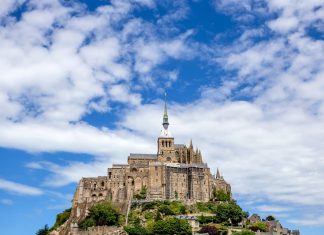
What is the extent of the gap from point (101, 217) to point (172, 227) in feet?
64.4

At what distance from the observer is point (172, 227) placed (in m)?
90.7

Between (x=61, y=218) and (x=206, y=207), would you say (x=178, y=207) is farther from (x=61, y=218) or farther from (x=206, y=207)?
(x=61, y=218)

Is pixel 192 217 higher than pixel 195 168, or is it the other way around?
pixel 195 168

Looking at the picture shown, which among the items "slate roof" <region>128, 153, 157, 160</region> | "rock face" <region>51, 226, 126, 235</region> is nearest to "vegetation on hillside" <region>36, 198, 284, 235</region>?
"rock face" <region>51, 226, 126, 235</region>

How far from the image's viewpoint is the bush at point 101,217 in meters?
104

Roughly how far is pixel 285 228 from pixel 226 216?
16.3 m

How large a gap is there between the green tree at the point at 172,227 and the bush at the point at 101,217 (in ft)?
44.8

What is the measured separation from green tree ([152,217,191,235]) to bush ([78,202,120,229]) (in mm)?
13667

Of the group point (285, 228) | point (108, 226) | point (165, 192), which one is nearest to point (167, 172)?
point (165, 192)

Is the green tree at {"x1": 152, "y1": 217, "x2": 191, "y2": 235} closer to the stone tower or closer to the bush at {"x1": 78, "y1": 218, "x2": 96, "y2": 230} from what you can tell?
the bush at {"x1": 78, "y1": 218, "x2": 96, "y2": 230}

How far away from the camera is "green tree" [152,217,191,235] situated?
90.5 meters

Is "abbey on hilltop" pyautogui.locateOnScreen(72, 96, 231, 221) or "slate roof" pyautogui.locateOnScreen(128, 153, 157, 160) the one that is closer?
"abbey on hilltop" pyautogui.locateOnScreen(72, 96, 231, 221)

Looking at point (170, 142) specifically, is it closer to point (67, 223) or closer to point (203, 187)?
point (203, 187)

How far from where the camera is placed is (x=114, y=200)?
11431 cm
